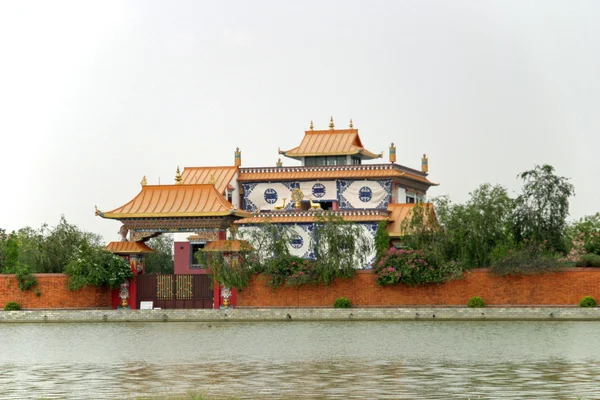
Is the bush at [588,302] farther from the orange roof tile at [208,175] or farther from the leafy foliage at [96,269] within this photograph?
the orange roof tile at [208,175]

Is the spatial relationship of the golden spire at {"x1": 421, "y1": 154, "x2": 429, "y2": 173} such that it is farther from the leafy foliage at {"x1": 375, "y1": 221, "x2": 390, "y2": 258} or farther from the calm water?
the calm water

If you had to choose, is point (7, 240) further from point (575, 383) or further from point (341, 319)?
point (575, 383)

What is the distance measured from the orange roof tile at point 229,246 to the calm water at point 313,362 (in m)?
8.36

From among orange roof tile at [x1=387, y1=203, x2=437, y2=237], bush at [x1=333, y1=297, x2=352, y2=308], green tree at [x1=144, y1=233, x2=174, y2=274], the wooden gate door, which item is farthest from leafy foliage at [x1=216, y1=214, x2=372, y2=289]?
green tree at [x1=144, y1=233, x2=174, y2=274]

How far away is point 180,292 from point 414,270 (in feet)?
30.7

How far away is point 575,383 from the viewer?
17797 mm

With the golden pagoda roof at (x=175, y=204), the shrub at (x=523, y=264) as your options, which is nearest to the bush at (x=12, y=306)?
the golden pagoda roof at (x=175, y=204)

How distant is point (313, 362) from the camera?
22.9m

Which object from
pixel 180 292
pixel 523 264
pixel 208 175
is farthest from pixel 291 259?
pixel 208 175

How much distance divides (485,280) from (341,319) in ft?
18.3

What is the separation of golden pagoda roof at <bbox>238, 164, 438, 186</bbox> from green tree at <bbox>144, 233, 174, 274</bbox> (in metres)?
11.5

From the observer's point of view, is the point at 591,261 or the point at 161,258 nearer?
the point at 591,261

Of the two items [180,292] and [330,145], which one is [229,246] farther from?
[330,145]

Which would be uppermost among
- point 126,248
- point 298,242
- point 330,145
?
point 330,145
